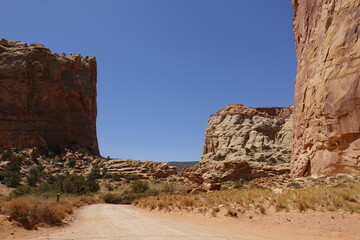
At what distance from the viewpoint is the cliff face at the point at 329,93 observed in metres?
17.9

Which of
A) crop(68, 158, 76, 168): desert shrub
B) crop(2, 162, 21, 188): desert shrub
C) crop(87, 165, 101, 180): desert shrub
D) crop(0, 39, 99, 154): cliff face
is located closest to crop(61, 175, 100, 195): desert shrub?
crop(2, 162, 21, 188): desert shrub

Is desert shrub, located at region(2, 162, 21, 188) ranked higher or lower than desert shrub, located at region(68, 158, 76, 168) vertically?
lower

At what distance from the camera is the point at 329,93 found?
19797 mm

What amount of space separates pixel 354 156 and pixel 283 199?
8.35m

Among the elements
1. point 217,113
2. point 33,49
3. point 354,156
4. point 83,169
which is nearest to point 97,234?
point 354,156

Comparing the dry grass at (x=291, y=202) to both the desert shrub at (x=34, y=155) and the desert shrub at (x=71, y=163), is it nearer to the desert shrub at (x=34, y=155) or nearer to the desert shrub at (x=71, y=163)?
the desert shrub at (x=71, y=163)

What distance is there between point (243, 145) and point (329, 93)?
158 ft

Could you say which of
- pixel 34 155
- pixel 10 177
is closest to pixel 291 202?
pixel 10 177

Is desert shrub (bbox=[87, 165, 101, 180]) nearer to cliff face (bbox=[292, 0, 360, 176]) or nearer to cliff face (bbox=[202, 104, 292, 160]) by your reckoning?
cliff face (bbox=[202, 104, 292, 160])

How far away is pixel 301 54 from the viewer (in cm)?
2766

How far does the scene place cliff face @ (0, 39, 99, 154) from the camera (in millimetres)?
55031

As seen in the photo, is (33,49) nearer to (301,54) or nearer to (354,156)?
(301,54)

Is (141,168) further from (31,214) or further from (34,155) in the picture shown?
(31,214)

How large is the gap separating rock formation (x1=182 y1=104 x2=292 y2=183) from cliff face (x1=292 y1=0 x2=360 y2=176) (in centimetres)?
1554
